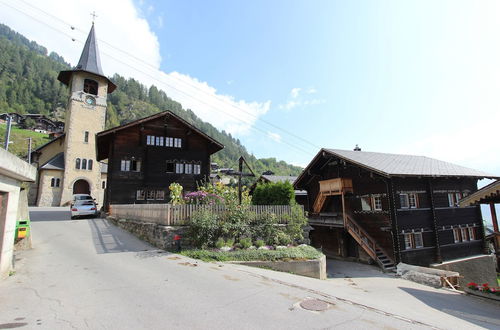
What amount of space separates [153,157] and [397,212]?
23843 millimetres

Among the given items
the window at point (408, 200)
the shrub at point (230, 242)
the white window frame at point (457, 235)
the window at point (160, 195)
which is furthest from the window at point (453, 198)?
the window at point (160, 195)

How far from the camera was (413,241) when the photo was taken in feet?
63.7

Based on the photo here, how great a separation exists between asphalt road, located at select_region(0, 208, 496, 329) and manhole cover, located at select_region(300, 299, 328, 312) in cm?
16

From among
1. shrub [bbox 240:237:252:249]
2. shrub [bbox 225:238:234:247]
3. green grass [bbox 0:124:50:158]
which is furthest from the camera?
green grass [bbox 0:124:50:158]

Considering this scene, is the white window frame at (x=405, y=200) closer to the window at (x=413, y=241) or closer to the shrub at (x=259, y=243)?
the window at (x=413, y=241)

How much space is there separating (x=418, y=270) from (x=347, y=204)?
25.3 ft

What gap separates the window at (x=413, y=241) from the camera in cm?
1920

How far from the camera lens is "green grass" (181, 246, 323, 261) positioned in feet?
37.2

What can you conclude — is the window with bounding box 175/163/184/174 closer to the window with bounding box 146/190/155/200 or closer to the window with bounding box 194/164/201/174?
the window with bounding box 194/164/201/174

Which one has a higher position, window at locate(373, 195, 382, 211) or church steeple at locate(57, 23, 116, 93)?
church steeple at locate(57, 23, 116, 93)

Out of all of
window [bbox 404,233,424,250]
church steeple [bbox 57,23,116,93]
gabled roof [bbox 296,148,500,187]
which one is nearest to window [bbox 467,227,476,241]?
gabled roof [bbox 296,148,500,187]

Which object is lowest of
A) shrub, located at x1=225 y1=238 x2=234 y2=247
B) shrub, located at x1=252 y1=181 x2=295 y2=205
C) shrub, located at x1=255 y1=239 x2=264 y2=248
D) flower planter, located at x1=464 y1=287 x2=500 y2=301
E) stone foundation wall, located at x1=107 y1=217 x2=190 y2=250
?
flower planter, located at x1=464 y1=287 x2=500 y2=301

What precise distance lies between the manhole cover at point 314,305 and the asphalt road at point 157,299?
0.53 ft

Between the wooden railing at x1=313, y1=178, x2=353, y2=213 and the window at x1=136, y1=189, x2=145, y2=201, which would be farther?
the window at x1=136, y1=189, x2=145, y2=201
